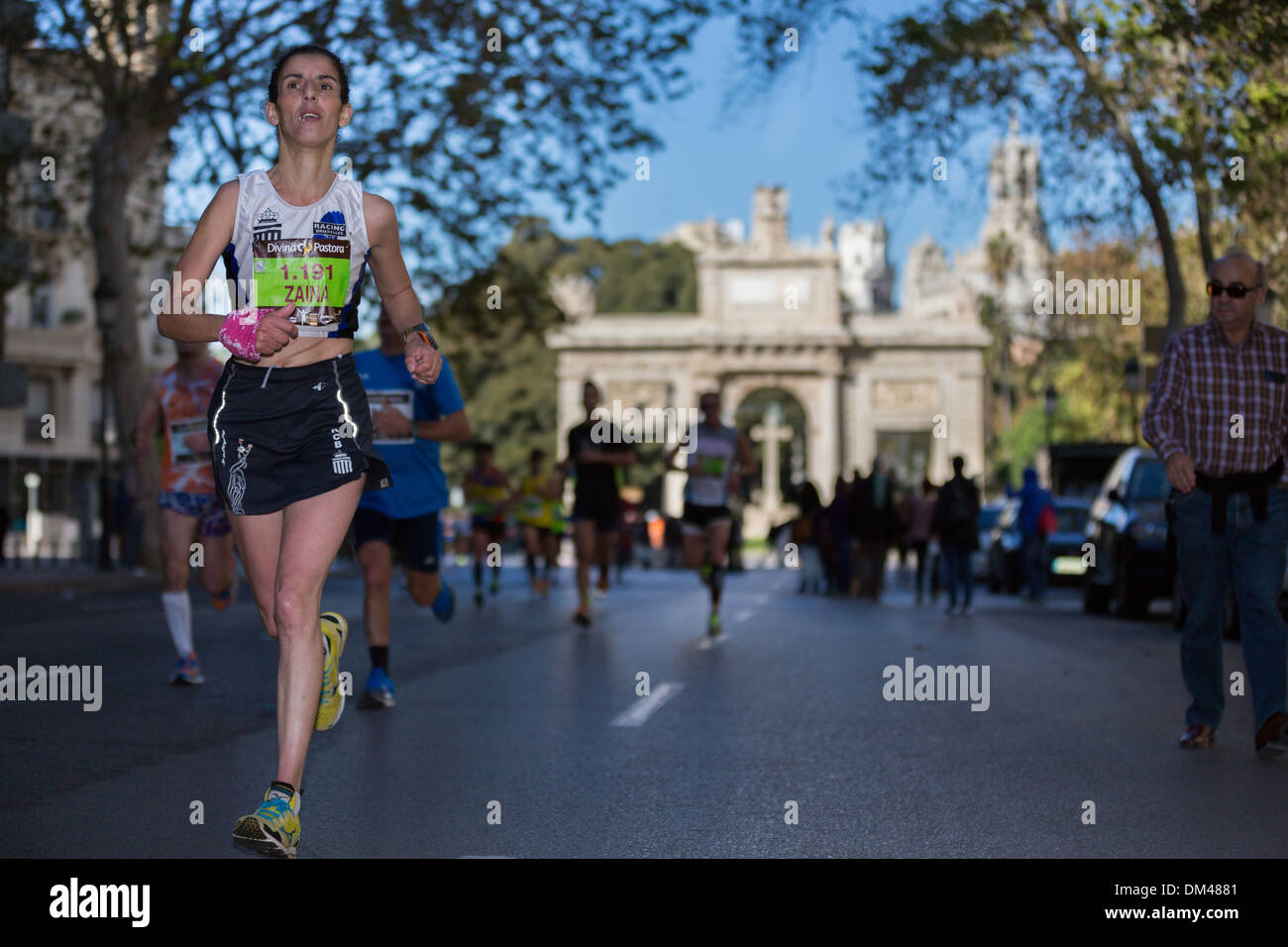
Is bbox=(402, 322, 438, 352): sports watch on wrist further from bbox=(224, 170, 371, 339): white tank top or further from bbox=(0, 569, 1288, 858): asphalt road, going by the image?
bbox=(0, 569, 1288, 858): asphalt road

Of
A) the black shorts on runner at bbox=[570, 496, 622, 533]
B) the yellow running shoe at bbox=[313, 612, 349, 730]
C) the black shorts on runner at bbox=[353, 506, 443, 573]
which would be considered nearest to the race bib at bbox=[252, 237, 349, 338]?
the yellow running shoe at bbox=[313, 612, 349, 730]

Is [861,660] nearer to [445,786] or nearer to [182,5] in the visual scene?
[445,786]

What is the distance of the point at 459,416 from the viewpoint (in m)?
8.23

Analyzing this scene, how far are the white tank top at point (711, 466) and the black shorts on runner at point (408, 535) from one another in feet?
16.8

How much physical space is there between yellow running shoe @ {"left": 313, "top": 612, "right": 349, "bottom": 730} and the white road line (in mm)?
2973

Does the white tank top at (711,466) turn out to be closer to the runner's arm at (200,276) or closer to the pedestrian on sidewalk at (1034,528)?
the pedestrian on sidewalk at (1034,528)

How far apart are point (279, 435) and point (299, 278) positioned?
43cm

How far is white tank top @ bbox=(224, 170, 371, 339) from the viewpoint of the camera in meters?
4.88

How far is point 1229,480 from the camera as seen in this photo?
7.23 meters

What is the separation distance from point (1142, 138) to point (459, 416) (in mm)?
14335

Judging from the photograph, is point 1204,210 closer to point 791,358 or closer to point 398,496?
point 398,496

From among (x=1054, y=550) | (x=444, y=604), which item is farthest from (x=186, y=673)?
(x=1054, y=550)

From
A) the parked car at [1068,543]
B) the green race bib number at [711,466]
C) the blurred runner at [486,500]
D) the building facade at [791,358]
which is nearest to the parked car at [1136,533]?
the green race bib number at [711,466]

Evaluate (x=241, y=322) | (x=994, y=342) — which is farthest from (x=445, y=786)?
(x=994, y=342)
